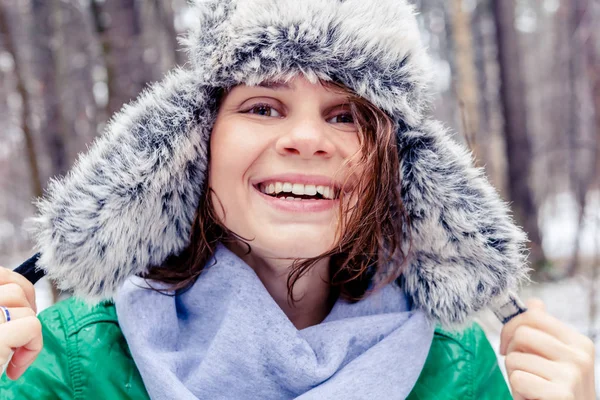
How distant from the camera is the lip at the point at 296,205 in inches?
55.8

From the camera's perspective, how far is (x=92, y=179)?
1.46 metres

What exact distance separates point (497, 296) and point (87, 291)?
1299mm

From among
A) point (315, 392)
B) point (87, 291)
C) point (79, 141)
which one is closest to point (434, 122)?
point (315, 392)

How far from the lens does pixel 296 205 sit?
142 centimetres

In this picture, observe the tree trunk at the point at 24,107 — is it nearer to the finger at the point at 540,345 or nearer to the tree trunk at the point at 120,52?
the tree trunk at the point at 120,52

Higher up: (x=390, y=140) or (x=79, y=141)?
(x=390, y=140)

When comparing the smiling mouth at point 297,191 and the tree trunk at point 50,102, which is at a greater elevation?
the smiling mouth at point 297,191

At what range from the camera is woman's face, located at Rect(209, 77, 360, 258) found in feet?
4.63

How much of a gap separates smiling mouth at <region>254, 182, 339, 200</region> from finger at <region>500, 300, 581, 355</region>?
67cm

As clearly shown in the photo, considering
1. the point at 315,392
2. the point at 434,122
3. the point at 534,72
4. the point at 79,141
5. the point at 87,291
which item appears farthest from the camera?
the point at 534,72

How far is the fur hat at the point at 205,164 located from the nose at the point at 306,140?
0.47 ft

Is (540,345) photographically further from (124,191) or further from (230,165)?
(124,191)

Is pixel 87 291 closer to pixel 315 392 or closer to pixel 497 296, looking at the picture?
pixel 315 392

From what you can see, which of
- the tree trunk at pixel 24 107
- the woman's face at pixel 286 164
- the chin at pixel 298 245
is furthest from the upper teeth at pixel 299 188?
the tree trunk at pixel 24 107
